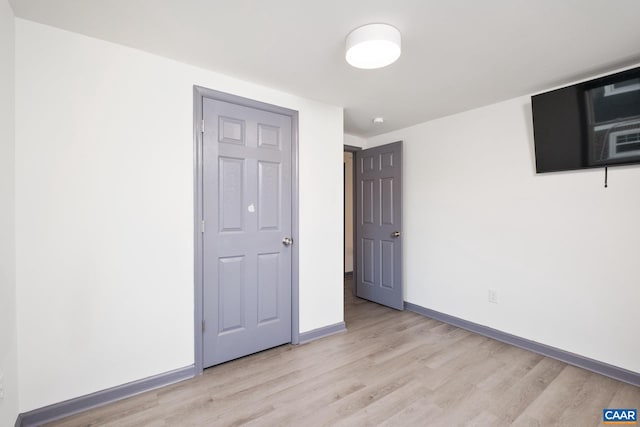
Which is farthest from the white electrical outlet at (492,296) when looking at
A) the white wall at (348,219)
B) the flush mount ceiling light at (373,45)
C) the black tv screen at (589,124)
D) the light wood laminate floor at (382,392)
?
the white wall at (348,219)

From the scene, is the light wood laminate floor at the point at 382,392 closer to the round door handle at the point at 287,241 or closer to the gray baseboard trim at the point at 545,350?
the gray baseboard trim at the point at 545,350

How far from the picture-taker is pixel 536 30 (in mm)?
1659

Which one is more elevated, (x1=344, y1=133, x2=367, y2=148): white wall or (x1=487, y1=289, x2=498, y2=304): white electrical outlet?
(x1=344, y1=133, x2=367, y2=148): white wall

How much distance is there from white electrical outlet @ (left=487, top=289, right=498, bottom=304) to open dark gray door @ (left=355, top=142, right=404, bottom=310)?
97cm

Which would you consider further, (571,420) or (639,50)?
(639,50)

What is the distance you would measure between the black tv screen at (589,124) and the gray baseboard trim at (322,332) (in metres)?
2.30

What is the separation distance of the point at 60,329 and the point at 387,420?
1984 millimetres

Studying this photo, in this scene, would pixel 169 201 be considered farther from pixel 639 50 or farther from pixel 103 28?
pixel 639 50

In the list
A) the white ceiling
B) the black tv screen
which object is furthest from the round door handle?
the black tv screen

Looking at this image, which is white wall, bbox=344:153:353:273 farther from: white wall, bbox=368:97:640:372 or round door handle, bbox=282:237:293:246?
round door handle, bbox=282:237:293:246

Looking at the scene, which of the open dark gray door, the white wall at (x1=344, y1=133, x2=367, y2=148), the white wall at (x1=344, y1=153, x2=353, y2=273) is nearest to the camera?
the open dark gray door

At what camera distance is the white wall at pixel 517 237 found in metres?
2.12

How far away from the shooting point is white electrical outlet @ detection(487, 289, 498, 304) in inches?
110

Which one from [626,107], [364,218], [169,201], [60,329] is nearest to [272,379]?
[60,329]
